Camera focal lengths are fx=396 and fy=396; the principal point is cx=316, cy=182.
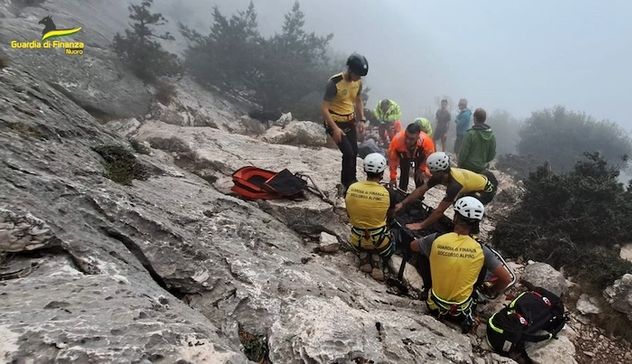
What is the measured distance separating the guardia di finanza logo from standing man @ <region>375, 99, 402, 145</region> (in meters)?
9.67

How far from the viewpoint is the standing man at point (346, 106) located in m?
6.39

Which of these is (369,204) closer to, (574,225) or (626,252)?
(574,225)

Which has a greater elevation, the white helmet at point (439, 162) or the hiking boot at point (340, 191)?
the white helmet at point (439, 162)

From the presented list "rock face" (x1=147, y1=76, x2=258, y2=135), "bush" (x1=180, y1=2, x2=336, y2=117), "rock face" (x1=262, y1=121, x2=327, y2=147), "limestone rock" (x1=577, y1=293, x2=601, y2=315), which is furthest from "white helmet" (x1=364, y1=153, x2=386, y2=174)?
"bush" (x1=180, y1=2, x2=336, y2=117)

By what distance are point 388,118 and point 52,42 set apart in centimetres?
1056

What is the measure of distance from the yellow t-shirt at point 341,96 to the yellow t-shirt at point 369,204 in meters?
1.81

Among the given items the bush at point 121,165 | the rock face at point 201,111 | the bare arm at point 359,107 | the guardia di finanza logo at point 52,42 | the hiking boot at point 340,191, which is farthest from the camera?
the rock face at point 201,111

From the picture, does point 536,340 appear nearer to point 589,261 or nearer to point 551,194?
point 589,261

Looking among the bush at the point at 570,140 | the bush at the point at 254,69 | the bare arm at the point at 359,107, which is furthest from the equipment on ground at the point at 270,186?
the bush at the point at 570,140

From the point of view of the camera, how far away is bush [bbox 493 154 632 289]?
20.6 feet

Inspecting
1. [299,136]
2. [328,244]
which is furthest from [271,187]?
[299,136]

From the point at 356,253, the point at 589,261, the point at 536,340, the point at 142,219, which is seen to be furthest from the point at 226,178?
the point at 589,261

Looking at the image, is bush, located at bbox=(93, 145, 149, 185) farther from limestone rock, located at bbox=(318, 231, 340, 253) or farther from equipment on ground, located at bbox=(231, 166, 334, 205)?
limestone rock, located at bbox=(318, 231, 340, 253)

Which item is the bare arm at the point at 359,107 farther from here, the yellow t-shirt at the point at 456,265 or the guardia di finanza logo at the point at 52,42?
the guardia di finanza logo at the point at 52,42
